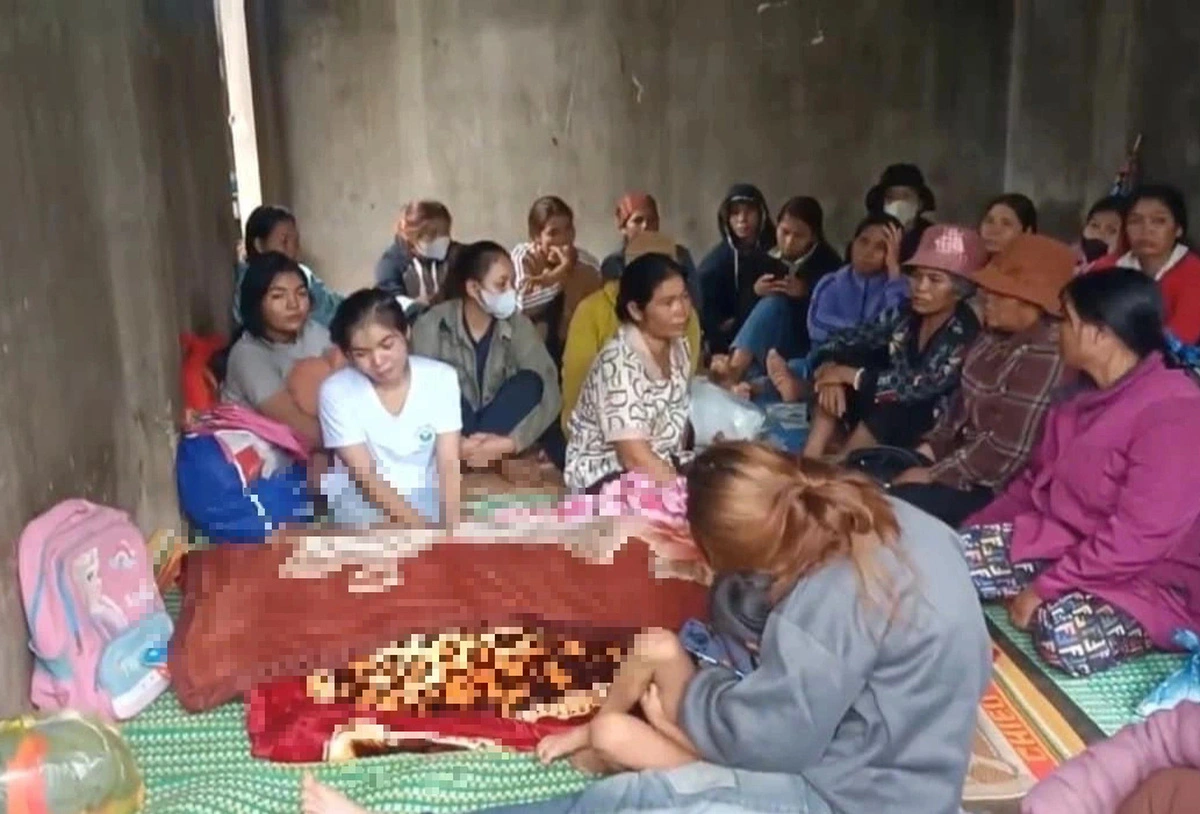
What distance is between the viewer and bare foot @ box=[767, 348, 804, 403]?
201 inches

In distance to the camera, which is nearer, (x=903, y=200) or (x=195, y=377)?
(x=195, y=377)

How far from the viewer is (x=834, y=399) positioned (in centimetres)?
456

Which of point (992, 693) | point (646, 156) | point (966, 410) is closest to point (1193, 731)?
point (992, 693)

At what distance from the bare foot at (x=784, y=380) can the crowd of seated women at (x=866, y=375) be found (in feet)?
0.04

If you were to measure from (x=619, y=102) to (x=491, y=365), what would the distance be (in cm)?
299

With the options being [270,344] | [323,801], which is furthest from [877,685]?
[270,344]

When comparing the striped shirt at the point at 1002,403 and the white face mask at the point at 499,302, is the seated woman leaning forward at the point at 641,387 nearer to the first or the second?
the white face mask at the point at 499,302

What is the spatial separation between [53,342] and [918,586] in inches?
81.8

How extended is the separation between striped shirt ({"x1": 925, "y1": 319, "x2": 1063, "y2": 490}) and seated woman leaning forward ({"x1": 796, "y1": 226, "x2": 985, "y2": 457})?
0.30 metres

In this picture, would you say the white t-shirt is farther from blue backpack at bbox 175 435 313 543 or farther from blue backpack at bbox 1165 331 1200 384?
blue backpack at bbox 1165 331 1200 384

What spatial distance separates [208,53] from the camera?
4.96 meters

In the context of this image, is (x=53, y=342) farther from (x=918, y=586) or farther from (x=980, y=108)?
(x=980, y=108)

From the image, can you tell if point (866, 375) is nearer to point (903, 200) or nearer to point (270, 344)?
Answer: point (903, 200)

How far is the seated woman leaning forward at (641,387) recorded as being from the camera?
3768 mm
